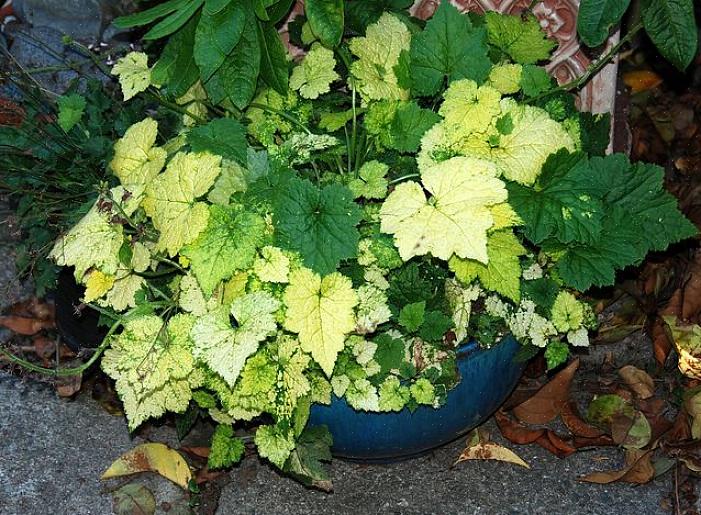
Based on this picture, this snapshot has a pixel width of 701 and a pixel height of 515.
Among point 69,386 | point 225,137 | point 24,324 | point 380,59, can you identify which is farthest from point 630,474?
point 24,324

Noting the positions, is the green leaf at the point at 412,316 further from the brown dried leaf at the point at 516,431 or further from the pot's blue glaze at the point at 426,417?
the brown dried leaf at the point at 516,431

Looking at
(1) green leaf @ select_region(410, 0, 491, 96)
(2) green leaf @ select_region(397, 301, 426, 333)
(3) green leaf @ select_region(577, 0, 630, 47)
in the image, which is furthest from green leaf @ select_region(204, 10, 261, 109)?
(3) green leaf @ select_region(577, 0, 630, 47)

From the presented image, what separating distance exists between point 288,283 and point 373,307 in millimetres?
188

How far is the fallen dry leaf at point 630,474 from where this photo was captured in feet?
7.72

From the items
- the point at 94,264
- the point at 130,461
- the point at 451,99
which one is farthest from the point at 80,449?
the point at 451,99

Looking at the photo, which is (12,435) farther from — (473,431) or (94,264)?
Result: (473,431)

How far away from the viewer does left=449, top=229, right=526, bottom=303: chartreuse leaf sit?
1.93m

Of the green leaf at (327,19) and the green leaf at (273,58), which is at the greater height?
the green leaf at (327,19)

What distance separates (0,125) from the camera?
2582mm

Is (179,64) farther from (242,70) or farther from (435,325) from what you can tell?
(435,325)

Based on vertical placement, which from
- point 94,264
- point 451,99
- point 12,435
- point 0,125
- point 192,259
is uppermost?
point 451,99

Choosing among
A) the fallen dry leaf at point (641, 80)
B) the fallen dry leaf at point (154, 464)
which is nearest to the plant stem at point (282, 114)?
the fallen dry leaf at point (154, 464)

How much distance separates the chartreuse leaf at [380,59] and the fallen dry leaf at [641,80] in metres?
1.54

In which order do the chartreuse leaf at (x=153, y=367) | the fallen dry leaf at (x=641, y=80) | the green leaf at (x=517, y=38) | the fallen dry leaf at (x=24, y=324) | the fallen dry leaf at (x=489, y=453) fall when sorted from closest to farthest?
1. the chartreuse leaf at (x=153, y=367)
2. the green leaf at (x=517, y=38)
3. the fallen dry leaf at (x=489, y=453)
4. the fallen dry leaf at (x=24, y=324)
5. the fallen dry leaf at (x=641, y=80)
